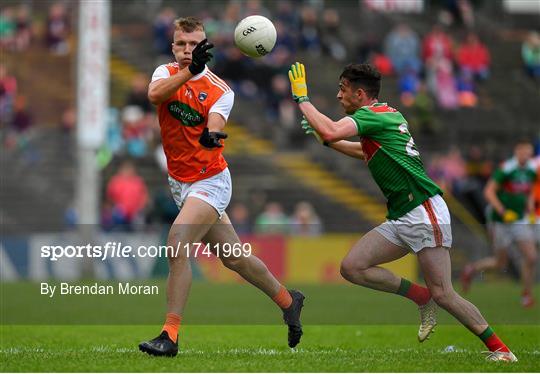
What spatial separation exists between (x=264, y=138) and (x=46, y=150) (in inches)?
209

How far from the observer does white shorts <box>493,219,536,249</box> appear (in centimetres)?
1883

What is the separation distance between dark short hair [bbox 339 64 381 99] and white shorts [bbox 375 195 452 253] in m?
1.07

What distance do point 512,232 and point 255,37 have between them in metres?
9.56

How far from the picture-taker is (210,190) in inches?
407

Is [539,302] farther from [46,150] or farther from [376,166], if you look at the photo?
[46,150]

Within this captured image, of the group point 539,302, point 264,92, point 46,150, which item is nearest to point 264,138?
point 264,92

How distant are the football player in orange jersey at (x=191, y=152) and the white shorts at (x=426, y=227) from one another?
4.47 feet

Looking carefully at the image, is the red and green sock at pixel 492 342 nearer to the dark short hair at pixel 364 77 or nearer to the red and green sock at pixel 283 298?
the red and green sock at pixel 283 298

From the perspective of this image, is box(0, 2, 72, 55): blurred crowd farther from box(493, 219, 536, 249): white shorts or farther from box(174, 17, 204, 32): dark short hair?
box(174, 17, 204, 32): dark short hair

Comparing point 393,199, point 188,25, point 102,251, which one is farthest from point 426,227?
point 102,251

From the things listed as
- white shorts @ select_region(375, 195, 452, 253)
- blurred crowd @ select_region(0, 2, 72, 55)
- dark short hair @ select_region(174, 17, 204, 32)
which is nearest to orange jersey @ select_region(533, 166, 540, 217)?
white shorts @ select_region(375, 195, 452, 253)

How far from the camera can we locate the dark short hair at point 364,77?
10.4 meters

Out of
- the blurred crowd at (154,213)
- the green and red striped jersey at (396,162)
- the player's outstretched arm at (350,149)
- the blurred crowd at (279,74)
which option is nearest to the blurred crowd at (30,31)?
the blurred crowd at (279,74)

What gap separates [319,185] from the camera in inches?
1132
